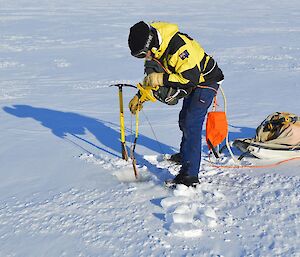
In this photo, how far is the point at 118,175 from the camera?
4.09 meters

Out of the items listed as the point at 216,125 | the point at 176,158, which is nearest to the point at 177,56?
the point at 216,125

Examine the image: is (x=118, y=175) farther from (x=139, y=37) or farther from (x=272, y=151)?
(x=272, y=151)

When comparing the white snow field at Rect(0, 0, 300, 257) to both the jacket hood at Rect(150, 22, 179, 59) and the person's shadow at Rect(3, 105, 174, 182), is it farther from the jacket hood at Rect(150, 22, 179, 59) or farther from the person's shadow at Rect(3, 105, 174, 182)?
the jacket hood at Rect(150, 22, 179, 59)

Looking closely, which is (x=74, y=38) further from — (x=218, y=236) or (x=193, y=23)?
(x=218, y=236)

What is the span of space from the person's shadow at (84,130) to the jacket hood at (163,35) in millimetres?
→ 1236

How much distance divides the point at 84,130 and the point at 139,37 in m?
2.55

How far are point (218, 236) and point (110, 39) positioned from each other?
11.3 metres

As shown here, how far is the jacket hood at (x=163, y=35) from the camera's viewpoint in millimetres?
3319

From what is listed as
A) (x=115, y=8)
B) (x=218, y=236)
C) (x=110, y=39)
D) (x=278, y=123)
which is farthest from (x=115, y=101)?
(x=115, y=8)

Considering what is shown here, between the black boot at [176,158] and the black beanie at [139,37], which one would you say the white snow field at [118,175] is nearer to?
the black boot at [176,158]

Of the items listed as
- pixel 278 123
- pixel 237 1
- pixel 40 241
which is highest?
pixel 237 1

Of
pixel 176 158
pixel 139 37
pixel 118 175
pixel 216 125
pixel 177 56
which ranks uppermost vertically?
pixel 139 37

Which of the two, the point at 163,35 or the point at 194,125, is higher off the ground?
Answer: the point at 163,35

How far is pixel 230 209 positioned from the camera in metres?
3.31
